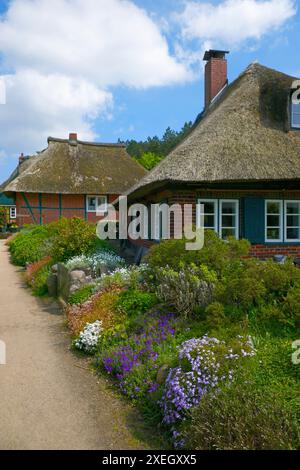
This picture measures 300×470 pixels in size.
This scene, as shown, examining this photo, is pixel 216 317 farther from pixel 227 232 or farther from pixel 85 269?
pixel 227 232

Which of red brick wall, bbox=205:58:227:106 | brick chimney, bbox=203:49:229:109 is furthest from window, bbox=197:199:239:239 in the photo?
red brick wall, bbox=205:58:227:106

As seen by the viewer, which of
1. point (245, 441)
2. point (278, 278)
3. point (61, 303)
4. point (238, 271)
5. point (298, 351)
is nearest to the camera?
point (245, 441)

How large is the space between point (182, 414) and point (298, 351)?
1.53 m

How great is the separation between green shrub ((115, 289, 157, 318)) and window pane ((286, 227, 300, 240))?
6.16 metres

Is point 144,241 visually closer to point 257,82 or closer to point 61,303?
point 61,303

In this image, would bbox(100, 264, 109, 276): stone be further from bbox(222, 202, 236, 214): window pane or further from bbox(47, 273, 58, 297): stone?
bbox(222, 202, 236, 214): window pane

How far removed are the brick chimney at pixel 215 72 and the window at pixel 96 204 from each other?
11.6 m

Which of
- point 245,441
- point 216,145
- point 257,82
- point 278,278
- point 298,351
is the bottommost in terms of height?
point 245,441

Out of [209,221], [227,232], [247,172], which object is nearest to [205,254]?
[247,172]

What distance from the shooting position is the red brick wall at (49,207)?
24578 mm

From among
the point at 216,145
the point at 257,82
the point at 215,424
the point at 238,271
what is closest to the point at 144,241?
the point at 216,145

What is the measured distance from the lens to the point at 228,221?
11148mm

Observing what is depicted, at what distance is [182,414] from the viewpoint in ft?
Result: 12.4

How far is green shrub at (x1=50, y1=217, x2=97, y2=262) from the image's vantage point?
1174 cm
